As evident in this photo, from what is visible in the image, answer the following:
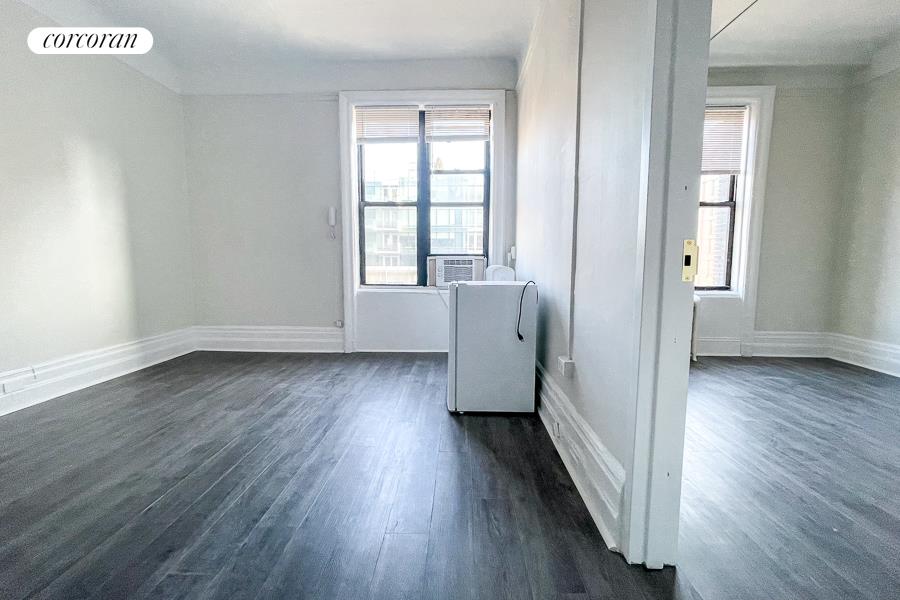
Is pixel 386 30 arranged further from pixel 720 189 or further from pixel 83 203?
pixel 720 189

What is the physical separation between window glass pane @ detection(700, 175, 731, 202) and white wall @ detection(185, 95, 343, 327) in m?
3.87

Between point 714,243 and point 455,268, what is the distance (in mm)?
2771

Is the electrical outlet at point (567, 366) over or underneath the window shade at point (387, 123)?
underneath

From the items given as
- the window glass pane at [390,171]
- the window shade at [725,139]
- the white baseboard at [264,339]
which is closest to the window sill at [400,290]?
the white baseboard at [264,339]

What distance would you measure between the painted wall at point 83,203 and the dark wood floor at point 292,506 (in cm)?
68

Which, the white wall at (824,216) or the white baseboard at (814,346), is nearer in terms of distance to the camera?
the white wall at (824,216)

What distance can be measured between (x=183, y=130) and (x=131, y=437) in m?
3.27

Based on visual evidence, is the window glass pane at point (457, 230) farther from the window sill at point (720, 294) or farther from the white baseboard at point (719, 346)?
the white baseboard at point (719, 346)

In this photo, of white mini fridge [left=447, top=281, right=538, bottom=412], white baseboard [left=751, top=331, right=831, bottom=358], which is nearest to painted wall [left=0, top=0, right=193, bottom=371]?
white mini fridge [left=447, top=281, right=538, bottom=412]

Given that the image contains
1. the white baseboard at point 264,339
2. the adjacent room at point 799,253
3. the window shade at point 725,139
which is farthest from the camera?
the white baseboard at point 264,339

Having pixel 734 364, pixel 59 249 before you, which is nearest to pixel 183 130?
pixel 59 249

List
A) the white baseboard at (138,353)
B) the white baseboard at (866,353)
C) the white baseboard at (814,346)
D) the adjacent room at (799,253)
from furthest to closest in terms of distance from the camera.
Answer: the white baseboard at (814,346)
the white baseboard at (866,353)
the white baseboard at (138,353)
the adjacent room at (799,253)

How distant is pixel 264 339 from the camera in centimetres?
405

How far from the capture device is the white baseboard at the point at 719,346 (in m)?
3.90
